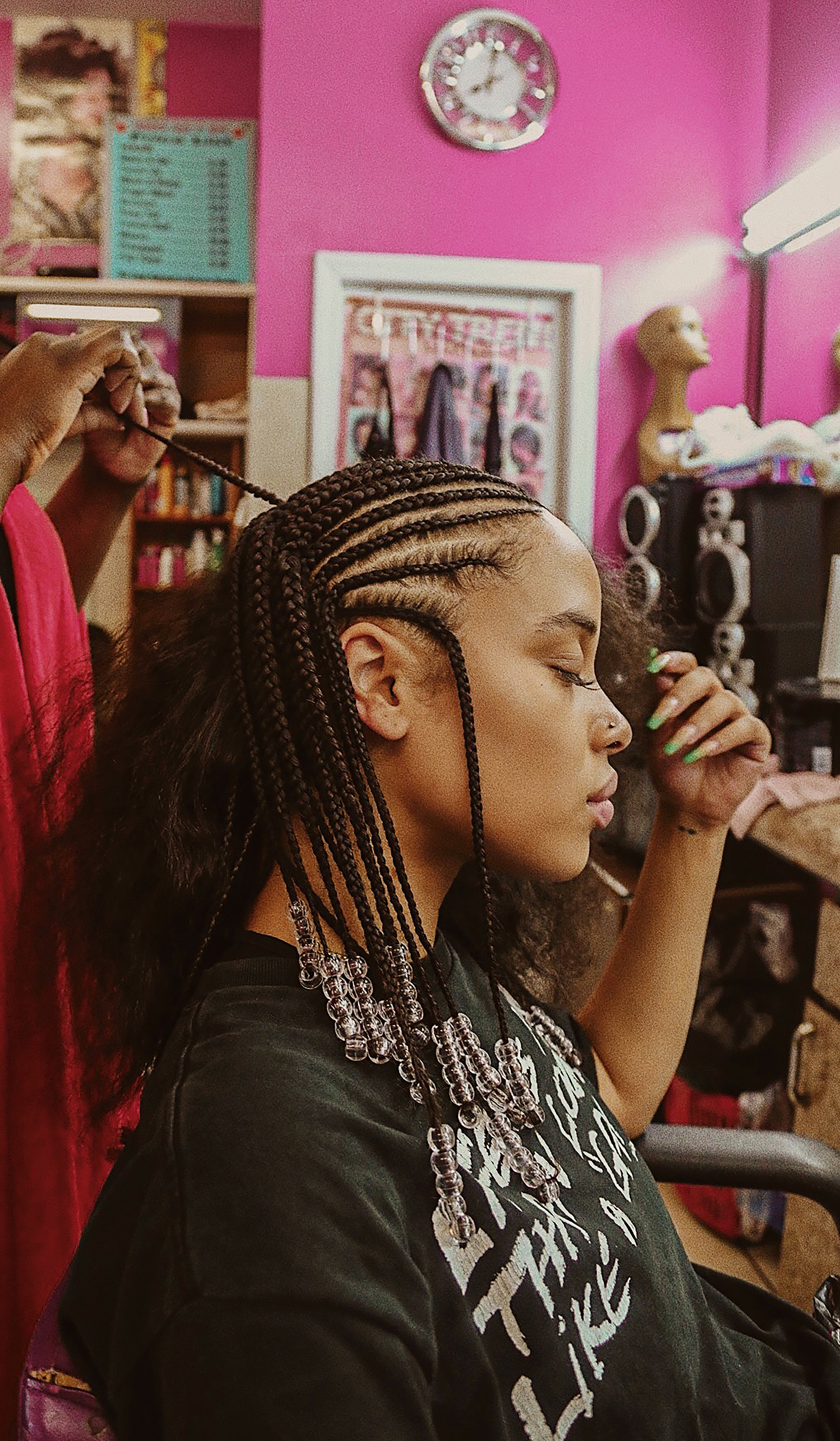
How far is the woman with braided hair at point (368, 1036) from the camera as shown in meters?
0.52

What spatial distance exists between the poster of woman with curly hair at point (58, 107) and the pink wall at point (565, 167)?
1.45 meters

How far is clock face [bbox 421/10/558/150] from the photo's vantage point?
307 cm

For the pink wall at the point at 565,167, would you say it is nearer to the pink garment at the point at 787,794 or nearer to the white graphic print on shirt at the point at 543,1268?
the pink garment at the point at 787,794

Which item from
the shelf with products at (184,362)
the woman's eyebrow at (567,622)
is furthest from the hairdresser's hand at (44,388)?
→ the shelf with products at (184,362)

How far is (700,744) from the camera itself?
1.05 meters

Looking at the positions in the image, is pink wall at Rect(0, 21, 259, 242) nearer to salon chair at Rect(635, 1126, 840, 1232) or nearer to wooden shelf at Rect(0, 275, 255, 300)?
wooden shelf at Rect(0, 275, 255, 300)

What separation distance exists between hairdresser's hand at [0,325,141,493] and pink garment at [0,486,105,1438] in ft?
0.40

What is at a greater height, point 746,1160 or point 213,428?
point 213,428

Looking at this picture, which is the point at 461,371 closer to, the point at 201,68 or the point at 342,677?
the point at 201,68

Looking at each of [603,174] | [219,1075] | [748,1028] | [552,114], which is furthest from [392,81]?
[219,1075]

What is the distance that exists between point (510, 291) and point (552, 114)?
51 centimetres

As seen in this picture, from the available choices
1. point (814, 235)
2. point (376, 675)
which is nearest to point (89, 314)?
point (376, 675)

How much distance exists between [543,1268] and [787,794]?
1428mm

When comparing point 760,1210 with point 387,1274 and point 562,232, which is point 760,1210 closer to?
point 387,1274
